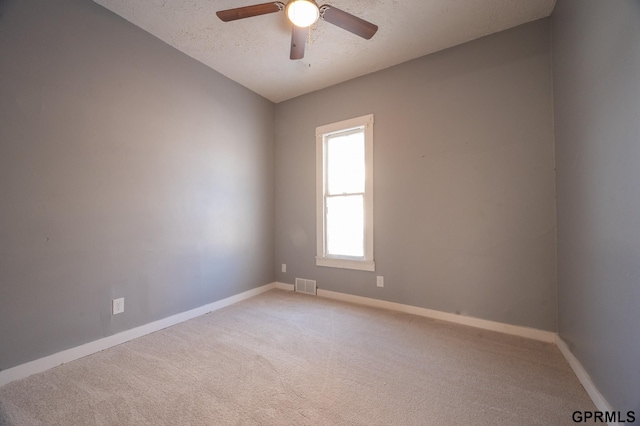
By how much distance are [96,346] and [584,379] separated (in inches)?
139

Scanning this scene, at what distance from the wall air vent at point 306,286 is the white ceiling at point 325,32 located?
277cm

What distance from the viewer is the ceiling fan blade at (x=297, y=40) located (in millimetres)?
1951

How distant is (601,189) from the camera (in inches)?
56.4

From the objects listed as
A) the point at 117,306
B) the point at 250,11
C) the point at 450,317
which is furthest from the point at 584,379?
the point at 117,306

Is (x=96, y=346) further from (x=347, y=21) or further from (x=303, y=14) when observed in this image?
(x=347, y=21)

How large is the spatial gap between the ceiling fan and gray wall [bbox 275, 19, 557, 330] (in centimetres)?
119

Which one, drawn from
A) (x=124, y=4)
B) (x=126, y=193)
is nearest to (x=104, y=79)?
(x=124, y=4)

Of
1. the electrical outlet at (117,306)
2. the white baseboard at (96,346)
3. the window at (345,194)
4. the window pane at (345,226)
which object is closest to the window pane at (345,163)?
the window at (345,194)

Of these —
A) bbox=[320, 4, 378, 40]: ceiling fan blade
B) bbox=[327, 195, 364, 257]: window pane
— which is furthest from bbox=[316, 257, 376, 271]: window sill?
bbox=[320, 4, 378, 40]: ceiling fan blade

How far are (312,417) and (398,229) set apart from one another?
6.73ft

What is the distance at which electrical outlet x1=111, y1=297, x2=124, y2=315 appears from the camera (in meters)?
2.12

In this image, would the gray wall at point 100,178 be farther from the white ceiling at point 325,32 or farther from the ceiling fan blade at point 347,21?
the ceiling fan blade at point 347,21

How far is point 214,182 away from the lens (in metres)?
3.04

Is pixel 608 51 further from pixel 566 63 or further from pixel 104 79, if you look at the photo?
pixel 104 79
